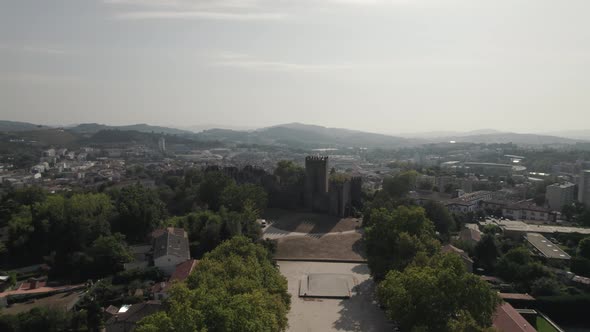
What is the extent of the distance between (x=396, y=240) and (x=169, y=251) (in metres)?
14.3

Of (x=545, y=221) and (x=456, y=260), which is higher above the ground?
(x=456, y=260)

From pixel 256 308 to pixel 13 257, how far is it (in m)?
26.5

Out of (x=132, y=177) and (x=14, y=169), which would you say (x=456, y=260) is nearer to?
(x=132, y=177)

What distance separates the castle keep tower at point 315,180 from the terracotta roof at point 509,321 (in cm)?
2474

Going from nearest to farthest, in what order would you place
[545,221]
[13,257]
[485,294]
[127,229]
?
1. [485,294]
2. [13,257]
3. [127,229]
4. [545,221]

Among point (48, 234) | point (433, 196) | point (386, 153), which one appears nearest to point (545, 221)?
point (433, 196)

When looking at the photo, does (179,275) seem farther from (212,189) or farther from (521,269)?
(521,269)

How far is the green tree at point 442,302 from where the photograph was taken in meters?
16.8

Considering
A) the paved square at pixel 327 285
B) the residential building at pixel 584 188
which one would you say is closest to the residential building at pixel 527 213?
the residential building at pixel 584 188

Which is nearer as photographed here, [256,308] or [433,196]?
[256,308]

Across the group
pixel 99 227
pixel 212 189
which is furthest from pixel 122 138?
pixel 99 227

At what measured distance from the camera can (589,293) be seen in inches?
1049

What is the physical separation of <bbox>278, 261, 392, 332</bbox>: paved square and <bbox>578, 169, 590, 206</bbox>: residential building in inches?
1614

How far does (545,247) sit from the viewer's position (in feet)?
112
